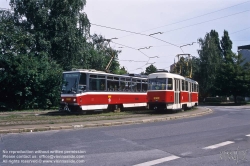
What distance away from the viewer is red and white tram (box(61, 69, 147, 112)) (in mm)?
22078

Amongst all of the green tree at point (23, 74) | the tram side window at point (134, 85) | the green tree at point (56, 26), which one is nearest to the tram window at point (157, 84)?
the tram side window at point (134, 85)

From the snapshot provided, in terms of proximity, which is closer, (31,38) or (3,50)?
(3,50)

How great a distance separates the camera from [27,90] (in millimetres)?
28078

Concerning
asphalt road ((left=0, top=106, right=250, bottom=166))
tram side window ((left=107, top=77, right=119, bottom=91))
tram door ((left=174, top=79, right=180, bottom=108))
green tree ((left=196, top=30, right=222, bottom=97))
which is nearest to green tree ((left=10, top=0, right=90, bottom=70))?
tram side window ((left=107, top=77, right=119, bottom=91))

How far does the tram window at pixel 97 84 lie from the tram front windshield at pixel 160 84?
3740 mm

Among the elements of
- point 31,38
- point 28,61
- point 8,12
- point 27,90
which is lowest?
point 27,90

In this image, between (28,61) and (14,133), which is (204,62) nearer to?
(28,61)

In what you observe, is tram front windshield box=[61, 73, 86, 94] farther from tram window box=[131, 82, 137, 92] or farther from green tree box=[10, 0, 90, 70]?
green tree box=[10, 0, 90, 70]

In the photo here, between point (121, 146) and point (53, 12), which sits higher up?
point (53, 12)

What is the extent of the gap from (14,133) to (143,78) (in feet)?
62.2

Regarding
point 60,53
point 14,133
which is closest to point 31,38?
point 60,53

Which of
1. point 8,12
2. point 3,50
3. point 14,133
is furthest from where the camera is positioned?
point 8,12

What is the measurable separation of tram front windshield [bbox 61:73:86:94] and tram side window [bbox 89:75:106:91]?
72 centimetres

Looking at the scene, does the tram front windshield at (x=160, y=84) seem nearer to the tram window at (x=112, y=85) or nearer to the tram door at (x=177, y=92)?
the tram door at (x=177, y=92)
